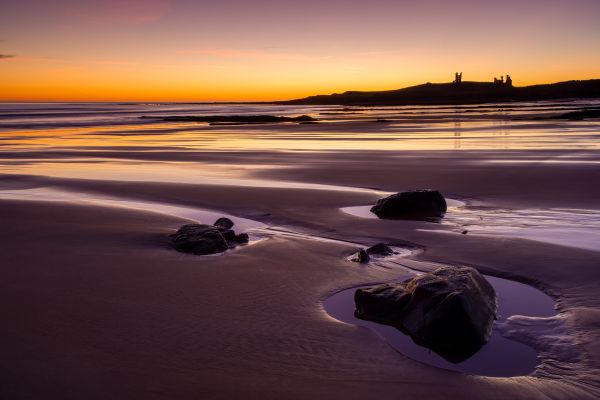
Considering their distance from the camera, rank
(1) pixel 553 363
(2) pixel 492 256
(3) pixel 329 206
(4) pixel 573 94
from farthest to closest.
Result: (4) pixel 573 94
(3) pixel 329 206
(2) pixel 492 256
(1) pixel 553 363

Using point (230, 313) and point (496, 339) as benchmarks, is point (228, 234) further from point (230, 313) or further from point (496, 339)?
point (496, 339)

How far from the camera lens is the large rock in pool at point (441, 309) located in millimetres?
3869

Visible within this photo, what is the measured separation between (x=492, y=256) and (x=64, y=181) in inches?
385

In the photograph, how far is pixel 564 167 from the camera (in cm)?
1318

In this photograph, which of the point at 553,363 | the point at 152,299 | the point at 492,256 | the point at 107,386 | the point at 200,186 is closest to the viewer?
the point at 107,386

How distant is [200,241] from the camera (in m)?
6.32

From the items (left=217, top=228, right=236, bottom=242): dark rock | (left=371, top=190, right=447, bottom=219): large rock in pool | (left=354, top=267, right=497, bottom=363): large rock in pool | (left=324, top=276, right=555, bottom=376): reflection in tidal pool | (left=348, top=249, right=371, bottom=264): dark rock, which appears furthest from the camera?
(left=371, top=190, right=447, bottom=219): large rock in pool

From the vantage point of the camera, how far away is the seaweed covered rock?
6.29 meters

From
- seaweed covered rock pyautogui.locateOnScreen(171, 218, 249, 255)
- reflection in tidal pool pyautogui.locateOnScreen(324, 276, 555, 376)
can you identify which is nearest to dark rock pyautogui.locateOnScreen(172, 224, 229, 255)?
seaweed covered rock pyautogui.locateOnScreen(171, 218, 249, 255)

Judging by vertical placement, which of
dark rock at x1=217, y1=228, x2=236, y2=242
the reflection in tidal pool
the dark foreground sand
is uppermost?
dark rock at x1=217, y1=228, x2=236, y2=242

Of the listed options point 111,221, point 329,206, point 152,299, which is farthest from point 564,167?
point 152,299

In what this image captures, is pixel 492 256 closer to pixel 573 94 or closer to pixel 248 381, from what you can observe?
pixel 248 381

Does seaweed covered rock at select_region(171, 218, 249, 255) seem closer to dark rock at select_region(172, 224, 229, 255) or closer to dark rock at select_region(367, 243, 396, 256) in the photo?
dark rock at select_region(172, 224, 229, 255)

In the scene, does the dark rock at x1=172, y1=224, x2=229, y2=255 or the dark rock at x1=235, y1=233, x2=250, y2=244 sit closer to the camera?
the dark rock at x1=172, y1=224, x2=229, y2=255
